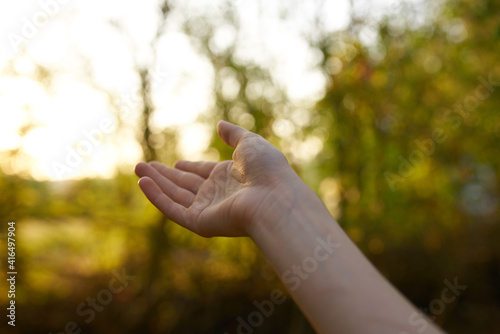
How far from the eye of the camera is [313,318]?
0.97 m

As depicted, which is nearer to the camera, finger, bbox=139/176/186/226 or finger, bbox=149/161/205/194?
finger, bbox=139/176/186/226

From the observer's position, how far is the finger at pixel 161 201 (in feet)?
4.71

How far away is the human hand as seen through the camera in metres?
1.23

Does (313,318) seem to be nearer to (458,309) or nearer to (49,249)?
(49,249)

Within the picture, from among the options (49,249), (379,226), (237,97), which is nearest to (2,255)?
(49,249)

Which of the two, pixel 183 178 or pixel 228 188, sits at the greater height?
pixel 183 178
